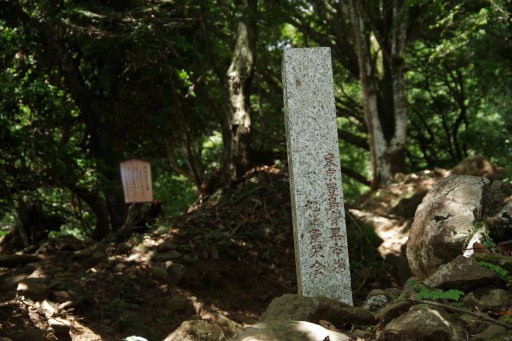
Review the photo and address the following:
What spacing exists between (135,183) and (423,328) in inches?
232

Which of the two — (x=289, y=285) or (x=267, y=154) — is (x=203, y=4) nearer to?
(x=267, y=154)

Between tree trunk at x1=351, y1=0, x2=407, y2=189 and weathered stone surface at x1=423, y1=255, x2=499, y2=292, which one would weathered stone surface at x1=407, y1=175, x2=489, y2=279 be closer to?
weathered stone surface at x1=423, y1=255, x2=499, y2=292

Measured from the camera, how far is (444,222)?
4.40 meters

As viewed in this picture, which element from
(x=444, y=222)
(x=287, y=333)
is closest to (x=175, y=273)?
(x=444, y=222)

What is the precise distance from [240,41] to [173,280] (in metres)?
4.74

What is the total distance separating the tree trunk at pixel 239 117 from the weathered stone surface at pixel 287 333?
6.04 metres

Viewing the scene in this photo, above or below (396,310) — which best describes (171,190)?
above

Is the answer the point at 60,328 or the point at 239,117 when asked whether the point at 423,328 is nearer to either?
the point at 60,328

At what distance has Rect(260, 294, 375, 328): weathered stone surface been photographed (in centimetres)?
372

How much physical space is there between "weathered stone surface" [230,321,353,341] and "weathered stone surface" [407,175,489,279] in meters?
1.53

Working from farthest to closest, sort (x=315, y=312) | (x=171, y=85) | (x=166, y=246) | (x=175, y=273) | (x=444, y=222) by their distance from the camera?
(x=171, y=85) < (x=166, y=246) < (x=175, y=273) < (x=444, y=222) < (x=315, y=312)

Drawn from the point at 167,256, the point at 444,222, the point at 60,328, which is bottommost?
the point at 60,328

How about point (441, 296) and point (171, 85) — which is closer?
point (441, 296)

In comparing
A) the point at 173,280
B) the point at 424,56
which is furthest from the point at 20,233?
the point at 424,56
